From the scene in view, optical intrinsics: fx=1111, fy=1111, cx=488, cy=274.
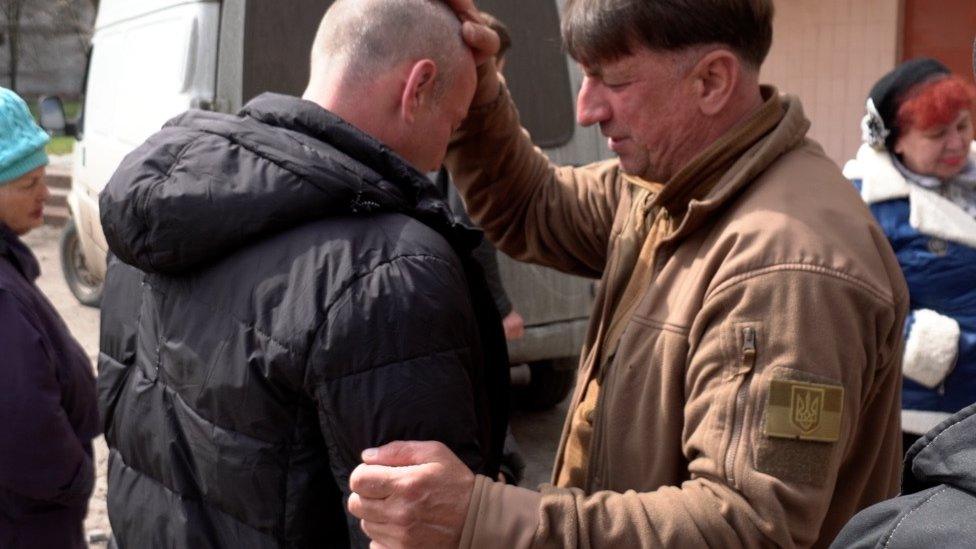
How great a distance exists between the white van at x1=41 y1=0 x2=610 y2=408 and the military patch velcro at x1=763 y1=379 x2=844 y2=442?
11.7 ft

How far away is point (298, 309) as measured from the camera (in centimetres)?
166

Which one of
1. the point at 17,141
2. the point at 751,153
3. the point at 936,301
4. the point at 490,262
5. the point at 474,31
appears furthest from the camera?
the point at 490,262

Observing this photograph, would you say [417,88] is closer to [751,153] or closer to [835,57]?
[751,153]

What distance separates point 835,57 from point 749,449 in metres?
7.15

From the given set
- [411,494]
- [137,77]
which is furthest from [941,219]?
[137,77]

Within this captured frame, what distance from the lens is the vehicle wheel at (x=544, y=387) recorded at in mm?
6184

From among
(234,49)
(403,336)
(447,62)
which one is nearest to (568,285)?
(234,49)

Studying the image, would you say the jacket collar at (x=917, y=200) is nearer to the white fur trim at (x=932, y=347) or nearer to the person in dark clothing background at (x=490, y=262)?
the white fur trim at (x=932, y=347)

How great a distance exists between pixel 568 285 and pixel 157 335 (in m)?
3.72

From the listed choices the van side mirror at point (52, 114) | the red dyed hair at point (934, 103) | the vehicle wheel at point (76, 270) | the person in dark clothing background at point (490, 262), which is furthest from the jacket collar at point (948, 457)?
the vehicle wheel at point (76, 270)

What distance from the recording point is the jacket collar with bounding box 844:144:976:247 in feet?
11.2

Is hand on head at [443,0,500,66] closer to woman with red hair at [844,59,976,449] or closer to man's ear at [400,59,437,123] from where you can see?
man's ear at [400,59,437,123]

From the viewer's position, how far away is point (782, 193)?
1.84 m

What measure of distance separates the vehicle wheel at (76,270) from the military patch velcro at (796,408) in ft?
27.1
